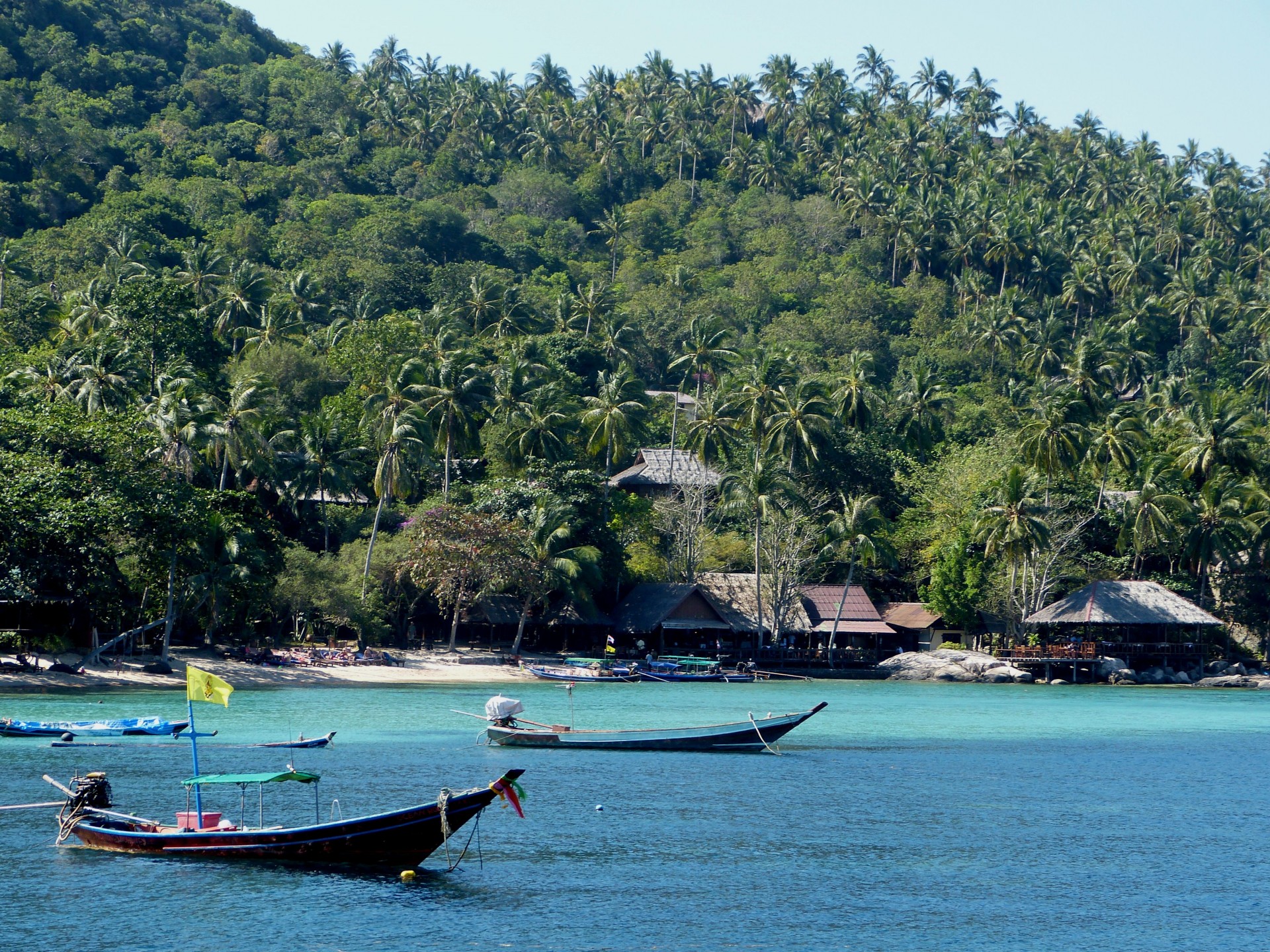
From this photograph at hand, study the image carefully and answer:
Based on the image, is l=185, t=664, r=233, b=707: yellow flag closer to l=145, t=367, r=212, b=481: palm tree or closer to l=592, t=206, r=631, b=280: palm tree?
l=145, t=367, r=212, b=481: palm tree

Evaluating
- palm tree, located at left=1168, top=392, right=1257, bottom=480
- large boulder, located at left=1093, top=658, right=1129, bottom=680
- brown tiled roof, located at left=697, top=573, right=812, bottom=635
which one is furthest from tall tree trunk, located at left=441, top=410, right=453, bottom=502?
palm tree, located at left=1168, top=392, right=1257, bottom=480

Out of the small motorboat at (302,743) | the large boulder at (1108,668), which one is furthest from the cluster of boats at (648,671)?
the small motorboat at (302,743)

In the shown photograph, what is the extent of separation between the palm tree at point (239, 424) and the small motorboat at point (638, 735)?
2315 cm

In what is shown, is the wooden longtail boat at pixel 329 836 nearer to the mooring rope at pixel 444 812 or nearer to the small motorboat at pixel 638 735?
the mooring rope at pixel 444 812

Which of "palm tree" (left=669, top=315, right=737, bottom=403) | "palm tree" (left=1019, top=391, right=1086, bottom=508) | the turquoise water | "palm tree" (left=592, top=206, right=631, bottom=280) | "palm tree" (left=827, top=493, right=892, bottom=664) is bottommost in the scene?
the turquoise water

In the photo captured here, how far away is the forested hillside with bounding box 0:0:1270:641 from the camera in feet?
201

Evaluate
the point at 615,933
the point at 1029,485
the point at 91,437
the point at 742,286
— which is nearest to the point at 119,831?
the point at 615,933

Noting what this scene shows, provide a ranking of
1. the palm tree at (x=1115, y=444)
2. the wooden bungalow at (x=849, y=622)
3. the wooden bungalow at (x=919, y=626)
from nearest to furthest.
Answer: the palm tree at (x=1115, y=444)
the wooden bungalow at (x=849, y=622)
the wooden bungalow at (x=919, y=626)

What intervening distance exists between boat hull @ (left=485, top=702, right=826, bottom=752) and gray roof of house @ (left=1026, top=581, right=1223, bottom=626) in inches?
1386

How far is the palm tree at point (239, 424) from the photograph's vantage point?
5703 cm

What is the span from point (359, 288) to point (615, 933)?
80.6 m

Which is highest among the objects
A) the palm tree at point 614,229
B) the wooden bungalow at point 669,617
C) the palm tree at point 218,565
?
the palm tree at point 614,229

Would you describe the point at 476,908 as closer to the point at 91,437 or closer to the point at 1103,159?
the point at 91,437

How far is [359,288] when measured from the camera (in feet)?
315
